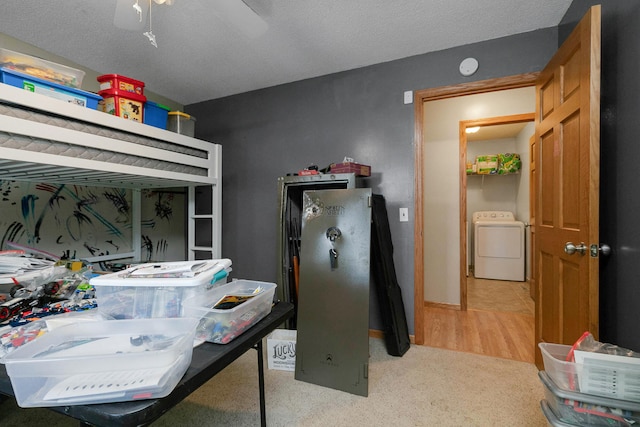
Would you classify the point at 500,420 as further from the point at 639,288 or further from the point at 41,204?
the point at 41,204

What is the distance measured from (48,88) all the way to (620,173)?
2929 millimetres

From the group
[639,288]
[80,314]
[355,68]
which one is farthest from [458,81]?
[80,314]

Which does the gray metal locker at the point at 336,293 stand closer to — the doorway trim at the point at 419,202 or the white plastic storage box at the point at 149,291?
the doorway trim at the point at 419,202

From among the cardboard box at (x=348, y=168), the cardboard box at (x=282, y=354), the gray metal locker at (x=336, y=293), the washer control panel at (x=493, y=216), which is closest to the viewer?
the gray metal locker at (x=336, y=293)

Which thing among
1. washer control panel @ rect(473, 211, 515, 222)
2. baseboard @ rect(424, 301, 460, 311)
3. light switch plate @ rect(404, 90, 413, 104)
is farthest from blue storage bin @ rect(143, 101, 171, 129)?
washer control panel @ rect(473, 211, 515, 222)

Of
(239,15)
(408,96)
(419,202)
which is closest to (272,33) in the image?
(239,15)

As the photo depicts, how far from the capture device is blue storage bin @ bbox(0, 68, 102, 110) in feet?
4.72

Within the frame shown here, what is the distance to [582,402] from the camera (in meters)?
0.91

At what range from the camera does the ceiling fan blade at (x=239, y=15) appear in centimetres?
139

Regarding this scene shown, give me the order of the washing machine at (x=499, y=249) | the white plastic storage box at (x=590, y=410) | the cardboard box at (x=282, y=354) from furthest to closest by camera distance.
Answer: the washing machine at (x=499, y=249) → the cardboard box at (x=282, y=354) → the white plastic storage box at (x=590, y=410)

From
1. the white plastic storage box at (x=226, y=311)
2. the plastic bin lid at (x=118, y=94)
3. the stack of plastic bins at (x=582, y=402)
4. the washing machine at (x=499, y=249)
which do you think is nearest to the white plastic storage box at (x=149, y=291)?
the white plastic storage box at (x=226, y=311)

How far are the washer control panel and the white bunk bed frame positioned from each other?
4.61 m

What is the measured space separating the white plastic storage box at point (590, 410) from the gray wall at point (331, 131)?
1.56 metres

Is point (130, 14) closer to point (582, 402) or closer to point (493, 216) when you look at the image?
point (582, 402)
